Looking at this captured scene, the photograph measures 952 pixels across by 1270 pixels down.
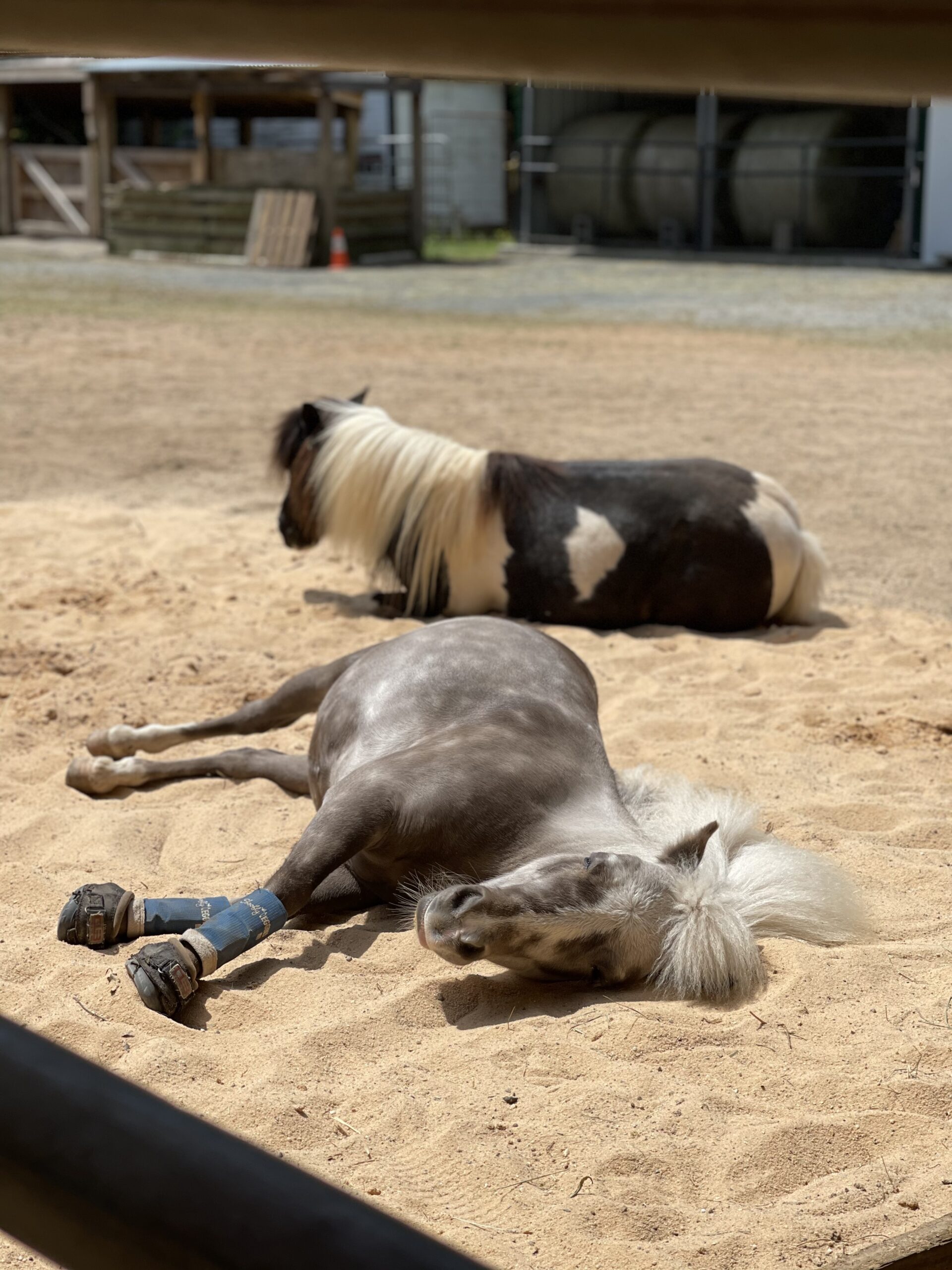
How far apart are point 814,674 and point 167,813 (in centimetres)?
249

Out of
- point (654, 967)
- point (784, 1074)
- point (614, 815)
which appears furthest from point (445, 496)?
point (784, 1074)

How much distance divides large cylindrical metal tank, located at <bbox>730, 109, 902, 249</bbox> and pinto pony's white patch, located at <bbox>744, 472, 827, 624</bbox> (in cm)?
1813

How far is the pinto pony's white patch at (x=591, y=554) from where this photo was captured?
5.45 metres

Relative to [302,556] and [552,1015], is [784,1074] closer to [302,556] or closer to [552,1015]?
[552,1015]

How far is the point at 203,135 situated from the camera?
20.6 meters

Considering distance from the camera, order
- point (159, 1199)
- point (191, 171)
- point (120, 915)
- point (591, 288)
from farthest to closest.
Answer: point (191, 171) < point (591, 288) < point (120, 915) < point (159, 1199)

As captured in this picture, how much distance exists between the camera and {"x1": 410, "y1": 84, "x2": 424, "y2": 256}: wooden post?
20.8 metres

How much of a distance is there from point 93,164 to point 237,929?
71.4 ft

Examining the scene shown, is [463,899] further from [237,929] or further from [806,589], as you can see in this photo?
[806,589]

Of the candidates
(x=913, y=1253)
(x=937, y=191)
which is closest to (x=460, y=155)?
(x=937, y=191)

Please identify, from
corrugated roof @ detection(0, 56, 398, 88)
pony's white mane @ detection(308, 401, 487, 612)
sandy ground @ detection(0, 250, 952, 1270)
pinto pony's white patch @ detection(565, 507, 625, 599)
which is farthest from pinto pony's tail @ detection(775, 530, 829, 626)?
corrugated roof @ detection(0, 56, 398, 88)

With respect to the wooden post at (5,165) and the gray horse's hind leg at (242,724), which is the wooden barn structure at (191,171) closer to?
the wooden post at (5,165)

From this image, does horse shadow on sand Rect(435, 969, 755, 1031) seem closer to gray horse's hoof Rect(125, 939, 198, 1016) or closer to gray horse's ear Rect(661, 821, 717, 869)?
gray horse's ear Rect(661, 821, 717, 869)

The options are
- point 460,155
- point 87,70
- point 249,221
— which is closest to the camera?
point 249,221
